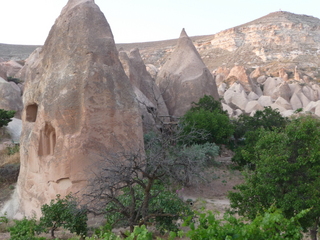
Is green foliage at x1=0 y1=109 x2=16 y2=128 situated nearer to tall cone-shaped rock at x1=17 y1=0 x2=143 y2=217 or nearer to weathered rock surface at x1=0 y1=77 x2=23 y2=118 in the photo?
weathered rock surface at x1=0 y1=77 x2=23 y2=118

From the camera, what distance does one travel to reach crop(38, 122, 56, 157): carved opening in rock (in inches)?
333

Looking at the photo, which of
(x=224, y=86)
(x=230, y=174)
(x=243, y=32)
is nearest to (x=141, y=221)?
(x=230, y=174)

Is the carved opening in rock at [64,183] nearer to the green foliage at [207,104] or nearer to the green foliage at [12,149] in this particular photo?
the green foliage at [12,149]

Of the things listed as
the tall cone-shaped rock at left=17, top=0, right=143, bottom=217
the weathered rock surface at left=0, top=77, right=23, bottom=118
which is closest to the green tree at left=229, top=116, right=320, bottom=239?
the tall cone-shaped rock at left=17, top=0, right=143, bottom=217

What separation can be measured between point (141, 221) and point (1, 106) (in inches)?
562

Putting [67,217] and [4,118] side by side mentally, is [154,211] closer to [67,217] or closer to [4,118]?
[67,217]

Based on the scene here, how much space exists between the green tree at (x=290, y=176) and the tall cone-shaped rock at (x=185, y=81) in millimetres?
10439

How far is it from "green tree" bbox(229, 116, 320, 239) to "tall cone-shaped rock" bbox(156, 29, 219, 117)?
1044 centimetres

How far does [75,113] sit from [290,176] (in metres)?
4.57

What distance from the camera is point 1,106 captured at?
17.9m

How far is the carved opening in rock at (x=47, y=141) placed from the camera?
27.8 feet

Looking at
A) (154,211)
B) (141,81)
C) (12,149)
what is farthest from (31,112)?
(141,81)

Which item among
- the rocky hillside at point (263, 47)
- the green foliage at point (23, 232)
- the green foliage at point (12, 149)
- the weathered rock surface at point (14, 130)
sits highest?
the rocky hillside at point (263, 47)

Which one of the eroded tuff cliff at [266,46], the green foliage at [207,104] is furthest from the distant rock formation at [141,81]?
the eroded tuff cliff at [266,46]
